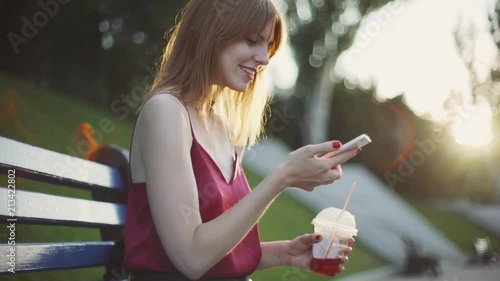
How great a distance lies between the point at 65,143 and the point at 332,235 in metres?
5.33

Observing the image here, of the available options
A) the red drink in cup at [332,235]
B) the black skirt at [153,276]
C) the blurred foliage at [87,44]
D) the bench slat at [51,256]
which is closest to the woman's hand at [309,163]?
the red drink in cup at [332,235]

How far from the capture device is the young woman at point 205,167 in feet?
5.34

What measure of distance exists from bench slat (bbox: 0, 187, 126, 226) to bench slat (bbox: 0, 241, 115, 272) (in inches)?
2.9

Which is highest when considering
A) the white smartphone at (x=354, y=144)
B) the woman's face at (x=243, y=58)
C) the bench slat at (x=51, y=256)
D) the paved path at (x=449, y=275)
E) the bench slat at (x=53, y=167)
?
the woman's face at (x=243, y=58)

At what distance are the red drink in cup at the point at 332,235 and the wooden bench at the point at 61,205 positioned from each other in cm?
64

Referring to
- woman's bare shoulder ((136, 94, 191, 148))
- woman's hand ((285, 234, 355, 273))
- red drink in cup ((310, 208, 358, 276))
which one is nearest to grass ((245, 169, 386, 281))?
woman's hand ((285, 234, 355, 273))

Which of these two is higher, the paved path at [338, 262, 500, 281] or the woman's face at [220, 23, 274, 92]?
the woman's face at [220, 23, 274, 92]

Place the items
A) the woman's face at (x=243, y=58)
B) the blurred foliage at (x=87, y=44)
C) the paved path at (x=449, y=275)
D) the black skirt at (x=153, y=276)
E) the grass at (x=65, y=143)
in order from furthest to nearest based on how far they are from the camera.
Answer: the blurred foliage at (x=87, y=44) → the paved path at (x=449, y=275) → the grass at (x=65, y=143) → the woman's face at (x=243, y=58) → the black skirt at (x=153, y=276)

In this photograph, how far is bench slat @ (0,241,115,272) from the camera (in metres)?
1.45

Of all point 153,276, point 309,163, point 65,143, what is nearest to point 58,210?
point 153,276

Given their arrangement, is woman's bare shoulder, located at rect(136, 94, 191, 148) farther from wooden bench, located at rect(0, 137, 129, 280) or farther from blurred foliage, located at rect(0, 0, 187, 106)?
blurred foliage, located at rect(0, 0, 187, 106)

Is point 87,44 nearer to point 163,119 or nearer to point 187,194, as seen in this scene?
point 163,119

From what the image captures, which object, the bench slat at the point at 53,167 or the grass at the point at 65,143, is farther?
the grass at the point at 65,143

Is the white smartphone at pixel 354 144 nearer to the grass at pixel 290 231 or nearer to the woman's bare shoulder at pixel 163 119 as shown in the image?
the woman's bare shoulder at pixel 163 119
